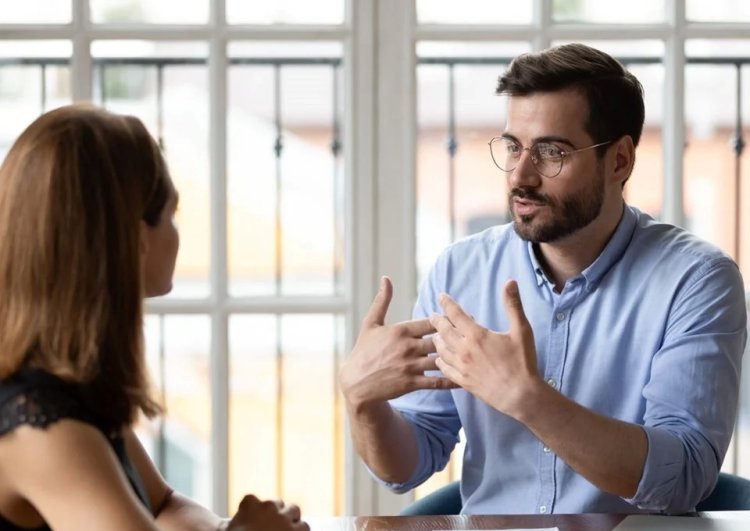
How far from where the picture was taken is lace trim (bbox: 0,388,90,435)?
1212mm

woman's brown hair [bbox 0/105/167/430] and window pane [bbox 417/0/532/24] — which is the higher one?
window pane [bbox 417/0/532/24]

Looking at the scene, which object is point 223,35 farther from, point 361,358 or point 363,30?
point 361,358

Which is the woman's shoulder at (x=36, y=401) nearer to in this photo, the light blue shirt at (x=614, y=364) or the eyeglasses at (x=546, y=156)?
the light blue shirt at (x=614, y=364)

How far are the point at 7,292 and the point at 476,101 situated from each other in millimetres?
3826

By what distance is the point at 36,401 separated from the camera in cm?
122

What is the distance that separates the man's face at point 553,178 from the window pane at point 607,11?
3.21 feet

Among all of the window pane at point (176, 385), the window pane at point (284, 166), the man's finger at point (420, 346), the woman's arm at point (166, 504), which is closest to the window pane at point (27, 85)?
the window pane at point (284, 166)

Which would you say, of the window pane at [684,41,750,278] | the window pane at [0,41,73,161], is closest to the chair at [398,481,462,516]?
the window pane at [0,41,73,161]

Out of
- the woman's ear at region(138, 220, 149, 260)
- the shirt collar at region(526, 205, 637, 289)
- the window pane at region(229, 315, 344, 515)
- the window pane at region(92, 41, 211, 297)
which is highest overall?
the window pane at region(92, 41, 211, 297)

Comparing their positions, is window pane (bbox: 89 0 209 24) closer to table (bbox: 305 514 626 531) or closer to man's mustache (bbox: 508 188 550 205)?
man's mustache (bbox: 508 188 550 205)

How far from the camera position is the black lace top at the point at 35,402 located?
121cm

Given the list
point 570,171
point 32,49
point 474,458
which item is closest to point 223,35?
point 32,49

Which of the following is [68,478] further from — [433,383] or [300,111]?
[300,111]

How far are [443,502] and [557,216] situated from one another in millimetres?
603
